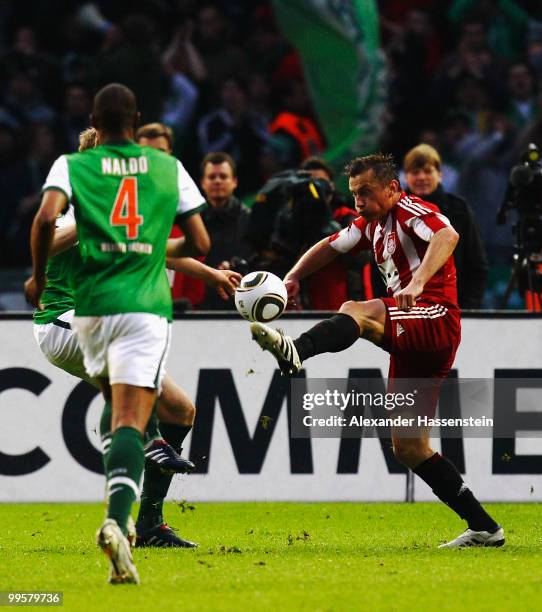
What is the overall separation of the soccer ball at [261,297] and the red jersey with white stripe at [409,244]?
56cm

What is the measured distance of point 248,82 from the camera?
14617 mm

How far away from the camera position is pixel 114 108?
18.7 feet

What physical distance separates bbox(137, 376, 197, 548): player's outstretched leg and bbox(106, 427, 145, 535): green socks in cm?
145

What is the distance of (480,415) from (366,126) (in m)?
4.38

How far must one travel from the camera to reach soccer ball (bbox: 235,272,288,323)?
7109 mm

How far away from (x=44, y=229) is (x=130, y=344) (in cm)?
57

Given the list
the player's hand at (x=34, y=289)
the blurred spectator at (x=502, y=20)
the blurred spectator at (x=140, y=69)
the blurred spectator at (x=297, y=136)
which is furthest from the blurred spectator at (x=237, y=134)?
the player's hand at (x=34, y=289)

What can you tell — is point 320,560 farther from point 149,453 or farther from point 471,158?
point 471,158

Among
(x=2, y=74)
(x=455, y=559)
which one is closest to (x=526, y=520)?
(x=455, y=559)

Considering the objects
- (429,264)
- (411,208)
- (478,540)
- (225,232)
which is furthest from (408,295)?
(225,232)

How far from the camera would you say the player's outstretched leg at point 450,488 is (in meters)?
7.06

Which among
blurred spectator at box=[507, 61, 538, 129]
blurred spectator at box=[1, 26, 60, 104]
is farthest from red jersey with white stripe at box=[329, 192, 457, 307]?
blurred spectator at box=[1, 26, 60, 104]

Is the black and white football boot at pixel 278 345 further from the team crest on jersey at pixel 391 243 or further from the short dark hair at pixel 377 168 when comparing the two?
the short dark hair at pixel 377 168

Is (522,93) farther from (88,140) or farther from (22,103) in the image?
(88,140)
